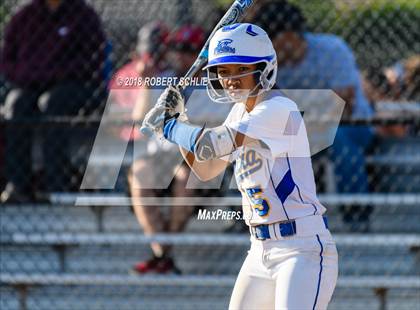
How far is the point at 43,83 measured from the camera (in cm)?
513

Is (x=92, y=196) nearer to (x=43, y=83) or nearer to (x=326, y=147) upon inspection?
(x=43, y=83)

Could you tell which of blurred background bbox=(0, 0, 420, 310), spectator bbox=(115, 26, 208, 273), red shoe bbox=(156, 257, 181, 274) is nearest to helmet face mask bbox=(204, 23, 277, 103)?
blurred background bbox=(0, 0, 420, 310)

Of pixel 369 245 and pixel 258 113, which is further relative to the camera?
pixel 369 245

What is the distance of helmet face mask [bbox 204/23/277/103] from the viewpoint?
10.1 ft

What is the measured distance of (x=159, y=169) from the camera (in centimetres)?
498

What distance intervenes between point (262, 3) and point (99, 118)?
1.05 meters

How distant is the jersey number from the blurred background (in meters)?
1.63

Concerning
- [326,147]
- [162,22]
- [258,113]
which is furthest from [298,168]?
A: [162,22]

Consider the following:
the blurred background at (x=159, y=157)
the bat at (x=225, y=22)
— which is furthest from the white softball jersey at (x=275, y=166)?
the blurred background at (x=159, y=157)

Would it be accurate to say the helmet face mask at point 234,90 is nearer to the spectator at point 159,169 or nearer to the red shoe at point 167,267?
the spectator at point 159,169

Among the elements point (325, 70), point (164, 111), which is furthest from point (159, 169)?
point (164, 111)

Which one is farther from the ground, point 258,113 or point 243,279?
point 258,113

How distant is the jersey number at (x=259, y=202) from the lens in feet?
10.3

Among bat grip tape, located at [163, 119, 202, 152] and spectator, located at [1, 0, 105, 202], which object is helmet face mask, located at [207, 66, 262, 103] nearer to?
bat grip tape, located at [163, 119, 202, 152]
